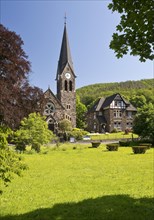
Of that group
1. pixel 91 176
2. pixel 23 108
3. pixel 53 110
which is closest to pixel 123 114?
pixel 53 110

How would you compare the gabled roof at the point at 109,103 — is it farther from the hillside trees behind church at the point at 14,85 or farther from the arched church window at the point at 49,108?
the hillside trees behind church at the point at 14,85

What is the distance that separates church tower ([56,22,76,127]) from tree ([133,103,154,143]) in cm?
2253

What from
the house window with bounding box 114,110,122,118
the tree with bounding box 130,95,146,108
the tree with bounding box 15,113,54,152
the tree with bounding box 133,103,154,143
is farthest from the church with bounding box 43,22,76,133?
the tree with bounding box 130,95,146,108

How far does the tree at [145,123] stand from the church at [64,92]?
22217 millimetres

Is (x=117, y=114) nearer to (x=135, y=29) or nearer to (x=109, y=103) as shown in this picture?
(x=109, y=103)

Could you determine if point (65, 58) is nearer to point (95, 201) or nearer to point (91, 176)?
point (91, 176)

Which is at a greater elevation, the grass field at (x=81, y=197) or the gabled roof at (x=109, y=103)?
the gabled roof at (x=109, y=103)

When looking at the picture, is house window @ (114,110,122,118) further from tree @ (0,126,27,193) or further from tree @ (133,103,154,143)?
tree @ (0,126,27,193)

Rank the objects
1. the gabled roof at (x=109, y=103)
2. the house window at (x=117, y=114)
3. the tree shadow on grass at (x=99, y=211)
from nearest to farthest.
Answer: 1. the tree shadow on grass at (x=99, y=211)
2. the house window at (x=117, y=114)
3. the gabled roof at (x=109, y=103)

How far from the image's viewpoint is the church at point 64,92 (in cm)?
6075

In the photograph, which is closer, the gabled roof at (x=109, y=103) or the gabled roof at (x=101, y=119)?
the gabled roof at (x=109, y=103)

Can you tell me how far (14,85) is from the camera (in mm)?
21641

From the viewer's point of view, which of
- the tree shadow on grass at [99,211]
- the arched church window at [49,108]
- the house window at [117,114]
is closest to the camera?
the tree shadow on grass at [99,211]

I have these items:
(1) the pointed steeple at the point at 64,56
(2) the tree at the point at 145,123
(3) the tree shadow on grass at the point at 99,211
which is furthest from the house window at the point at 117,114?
(3) the tree shadow on grass at the point at 99,211
